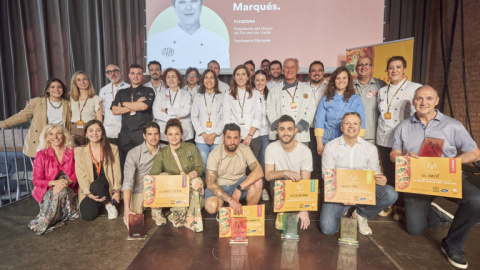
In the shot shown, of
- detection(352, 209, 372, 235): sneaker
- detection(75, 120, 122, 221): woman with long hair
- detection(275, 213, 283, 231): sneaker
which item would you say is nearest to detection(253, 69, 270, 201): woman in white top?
detection(275, 213, 283, 231): sneaker

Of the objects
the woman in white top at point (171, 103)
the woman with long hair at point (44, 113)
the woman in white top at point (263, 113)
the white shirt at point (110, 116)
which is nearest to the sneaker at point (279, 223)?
the woman in white top at point (263, 113)

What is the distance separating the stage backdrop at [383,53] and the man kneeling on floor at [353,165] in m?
2.91

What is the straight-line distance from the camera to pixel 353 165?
9.26 ft

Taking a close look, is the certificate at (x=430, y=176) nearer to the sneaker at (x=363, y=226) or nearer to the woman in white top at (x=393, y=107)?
the sneaker at (x=363, y=226)

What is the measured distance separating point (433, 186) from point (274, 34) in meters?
4.21

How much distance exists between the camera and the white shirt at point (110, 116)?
12.7 ft

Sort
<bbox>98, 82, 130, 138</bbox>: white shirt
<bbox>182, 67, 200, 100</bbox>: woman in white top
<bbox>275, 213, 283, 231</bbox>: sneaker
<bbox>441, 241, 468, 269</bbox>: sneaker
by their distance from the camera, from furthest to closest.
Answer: <bbox>182, 67, 200, 100</bbox>: woman in white top
<bbox>98, 82, 130, 138</bbox>: white shirt
<bbox>275, 213, 283, 231</bbox>: sneaker
<bbox>441, 241, 468, 269</bbox>: sneaker

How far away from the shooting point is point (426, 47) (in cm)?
577

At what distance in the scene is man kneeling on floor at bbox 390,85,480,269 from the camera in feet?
7.41

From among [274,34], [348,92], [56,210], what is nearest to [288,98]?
[348,92]

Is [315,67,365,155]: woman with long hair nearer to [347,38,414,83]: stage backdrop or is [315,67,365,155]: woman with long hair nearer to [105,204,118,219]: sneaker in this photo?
[347,38,414,83]: stage backdrop

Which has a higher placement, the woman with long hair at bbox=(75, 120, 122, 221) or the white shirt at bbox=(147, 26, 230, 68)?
the white shirt at bbox=(147, 26, 230, 68)

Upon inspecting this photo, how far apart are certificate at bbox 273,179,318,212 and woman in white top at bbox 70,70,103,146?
9.30 ft

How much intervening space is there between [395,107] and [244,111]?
1823mm
